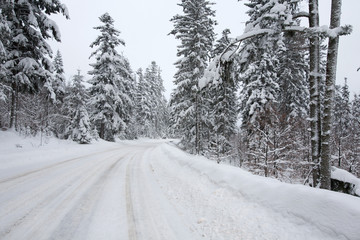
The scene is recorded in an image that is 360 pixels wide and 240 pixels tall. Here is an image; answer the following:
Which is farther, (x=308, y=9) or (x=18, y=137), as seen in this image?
(x=18, y=137)

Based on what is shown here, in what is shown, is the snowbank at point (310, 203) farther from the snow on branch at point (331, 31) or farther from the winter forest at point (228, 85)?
the snow on branch at point (331, 31)

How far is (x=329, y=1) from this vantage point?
18.4ft

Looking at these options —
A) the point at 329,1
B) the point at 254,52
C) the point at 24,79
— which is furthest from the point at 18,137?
the point at 329,1

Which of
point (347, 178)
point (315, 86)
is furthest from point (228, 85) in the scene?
point (347, 178)

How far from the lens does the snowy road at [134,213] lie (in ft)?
10.6

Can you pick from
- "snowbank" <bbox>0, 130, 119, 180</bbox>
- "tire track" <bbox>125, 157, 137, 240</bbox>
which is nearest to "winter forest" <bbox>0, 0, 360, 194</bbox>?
"snowbank" <bbox>0, 130, 119, 180</bbox>

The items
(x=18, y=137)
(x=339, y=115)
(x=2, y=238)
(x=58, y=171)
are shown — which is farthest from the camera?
(x=339, y=115)

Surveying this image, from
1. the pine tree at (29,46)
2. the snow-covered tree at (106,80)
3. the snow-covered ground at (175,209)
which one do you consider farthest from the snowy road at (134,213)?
the snow-covered tree at (106,80)

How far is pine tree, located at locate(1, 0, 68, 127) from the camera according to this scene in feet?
42.3

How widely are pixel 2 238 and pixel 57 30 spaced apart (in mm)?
15246

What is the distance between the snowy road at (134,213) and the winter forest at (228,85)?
2977 mm

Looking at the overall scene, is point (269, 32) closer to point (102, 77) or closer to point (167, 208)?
point (167, 208)

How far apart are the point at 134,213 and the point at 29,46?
52.7 ft

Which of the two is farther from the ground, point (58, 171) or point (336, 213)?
point (336, 213)
